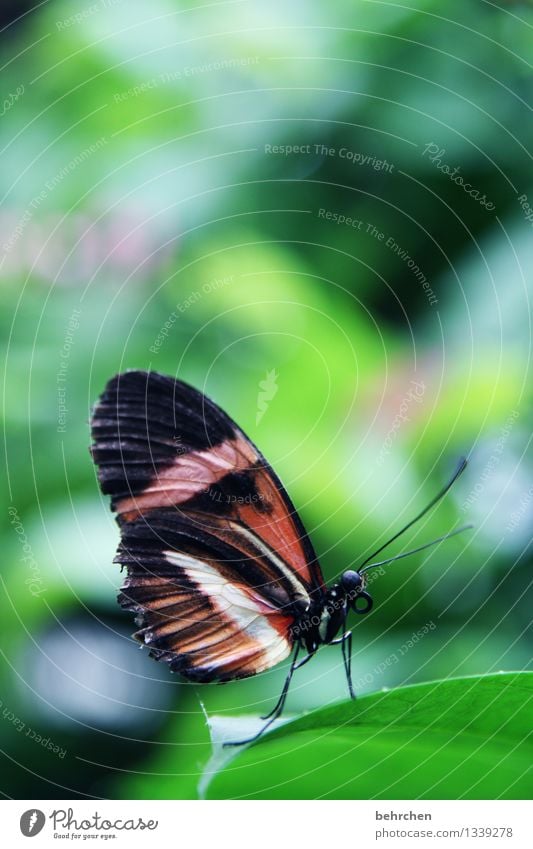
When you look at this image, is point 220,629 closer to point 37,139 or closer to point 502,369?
point 502,369

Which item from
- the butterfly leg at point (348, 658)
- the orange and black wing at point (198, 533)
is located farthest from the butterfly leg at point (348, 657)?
the orange and black wing at point (198, 533)

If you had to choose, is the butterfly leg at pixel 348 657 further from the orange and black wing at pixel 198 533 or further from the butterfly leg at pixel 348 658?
the orange and black wing at pixel 198 533

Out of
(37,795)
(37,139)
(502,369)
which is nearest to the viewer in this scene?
(37,795)

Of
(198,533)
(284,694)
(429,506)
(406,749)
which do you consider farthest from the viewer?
(429,506)

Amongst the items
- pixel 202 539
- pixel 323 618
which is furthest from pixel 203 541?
pixel 323 618

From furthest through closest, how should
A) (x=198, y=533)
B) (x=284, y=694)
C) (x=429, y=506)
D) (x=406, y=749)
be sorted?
(x=429, y=506) → (x=284, y=694) → (x=198, y=533) → (x=406, y=749)

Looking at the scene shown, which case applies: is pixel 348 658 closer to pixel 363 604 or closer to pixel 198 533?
pixel 363 604
